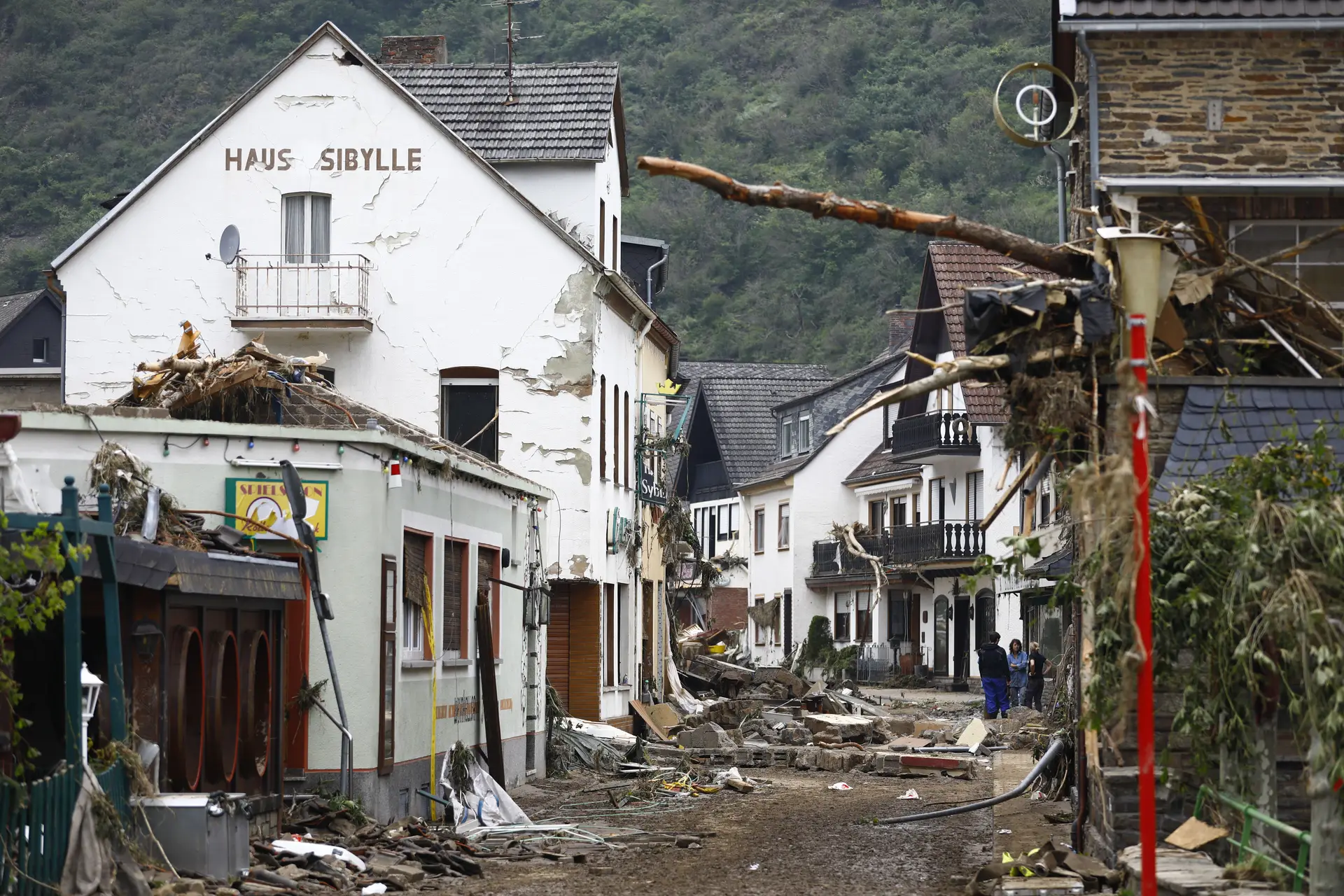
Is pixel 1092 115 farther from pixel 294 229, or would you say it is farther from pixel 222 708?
pixel 294 229

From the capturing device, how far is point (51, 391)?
41.7 m

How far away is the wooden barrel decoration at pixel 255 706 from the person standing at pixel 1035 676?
19967mm

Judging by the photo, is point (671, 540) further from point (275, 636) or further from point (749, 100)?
point (749, 100)

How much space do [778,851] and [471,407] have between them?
13.1m

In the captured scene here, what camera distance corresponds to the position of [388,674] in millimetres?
16891

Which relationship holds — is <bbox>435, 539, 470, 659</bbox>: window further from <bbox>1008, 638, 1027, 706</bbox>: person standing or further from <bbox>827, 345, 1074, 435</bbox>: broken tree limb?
<bbox>1008, 638, 1027, 706</bbox>: person standing

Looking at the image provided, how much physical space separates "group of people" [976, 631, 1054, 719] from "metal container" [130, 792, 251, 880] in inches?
785

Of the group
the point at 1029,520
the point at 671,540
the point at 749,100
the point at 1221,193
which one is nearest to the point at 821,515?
the point at 1029,520

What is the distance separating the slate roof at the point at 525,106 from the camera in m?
29.8

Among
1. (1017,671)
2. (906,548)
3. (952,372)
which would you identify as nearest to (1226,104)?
(952,372)

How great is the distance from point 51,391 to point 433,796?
87.7 ft

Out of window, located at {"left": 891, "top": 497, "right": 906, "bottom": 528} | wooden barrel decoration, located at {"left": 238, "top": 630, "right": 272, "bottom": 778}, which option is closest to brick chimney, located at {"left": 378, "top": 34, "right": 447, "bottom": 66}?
wooden barrel decoration, located at {"left": 238, "top": 630, "right": 272, "bottom": 778}

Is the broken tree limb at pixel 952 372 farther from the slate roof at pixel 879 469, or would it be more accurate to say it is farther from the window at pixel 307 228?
the slate roof at pixel 879 469

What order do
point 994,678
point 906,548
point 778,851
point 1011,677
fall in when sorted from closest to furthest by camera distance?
point 778,851 < point 994,678 < point 1011,677 < point 906,548
